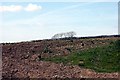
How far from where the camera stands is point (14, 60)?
26.8 meters

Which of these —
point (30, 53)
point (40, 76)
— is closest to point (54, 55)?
point (30, 53)

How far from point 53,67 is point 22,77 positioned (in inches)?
97.1

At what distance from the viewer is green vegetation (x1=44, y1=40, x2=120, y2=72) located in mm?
25359

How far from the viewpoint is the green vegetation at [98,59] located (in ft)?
83.2

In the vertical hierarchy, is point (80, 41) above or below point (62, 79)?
above

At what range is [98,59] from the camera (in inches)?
1059

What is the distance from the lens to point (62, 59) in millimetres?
26750

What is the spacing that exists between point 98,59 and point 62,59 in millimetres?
2687

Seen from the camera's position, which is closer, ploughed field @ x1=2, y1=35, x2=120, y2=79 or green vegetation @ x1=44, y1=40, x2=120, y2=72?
ploughed field @ x1=2, y1=35, x2=120, y2=79

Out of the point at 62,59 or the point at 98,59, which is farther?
the point at 98,59

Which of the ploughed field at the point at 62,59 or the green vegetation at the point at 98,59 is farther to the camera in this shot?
the green vegetation at the point at 98,59

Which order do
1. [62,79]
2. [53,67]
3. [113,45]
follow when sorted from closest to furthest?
[62,79] < [53,67] < [113,45]

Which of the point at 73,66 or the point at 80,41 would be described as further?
the point at 80,41

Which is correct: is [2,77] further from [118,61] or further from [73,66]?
[118,61]
